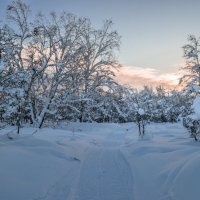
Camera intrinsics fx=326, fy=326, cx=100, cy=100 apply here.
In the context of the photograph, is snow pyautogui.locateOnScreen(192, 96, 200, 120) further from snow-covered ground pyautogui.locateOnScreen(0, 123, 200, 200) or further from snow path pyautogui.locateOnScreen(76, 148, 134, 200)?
snow path pyautogui.locateOnScreen(76, 148, 134, 200)

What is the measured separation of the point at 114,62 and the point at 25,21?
1217 cm

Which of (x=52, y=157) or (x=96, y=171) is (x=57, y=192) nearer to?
(x=96, y=171)

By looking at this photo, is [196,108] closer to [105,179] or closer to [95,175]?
[95,175]

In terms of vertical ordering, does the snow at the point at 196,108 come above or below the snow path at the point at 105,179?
above

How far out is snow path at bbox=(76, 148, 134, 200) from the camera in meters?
8.04

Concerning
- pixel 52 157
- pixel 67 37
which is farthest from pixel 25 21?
pixel 52 157

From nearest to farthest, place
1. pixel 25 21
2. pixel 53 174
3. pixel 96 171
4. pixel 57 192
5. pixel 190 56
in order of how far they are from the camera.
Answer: pixel 57 192 < pixel 53 174 < pixel 96 171 < pixel 25 21 < pixel 190 56

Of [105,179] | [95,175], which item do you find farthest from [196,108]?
[105,179]

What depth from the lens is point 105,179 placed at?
9828 millimetres

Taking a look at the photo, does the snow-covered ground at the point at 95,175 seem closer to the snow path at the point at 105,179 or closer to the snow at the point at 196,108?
the snow path at the point at 105,179

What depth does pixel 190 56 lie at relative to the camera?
3431 cm

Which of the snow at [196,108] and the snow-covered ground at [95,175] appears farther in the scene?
the snow at [196,108]

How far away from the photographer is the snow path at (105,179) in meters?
8.04

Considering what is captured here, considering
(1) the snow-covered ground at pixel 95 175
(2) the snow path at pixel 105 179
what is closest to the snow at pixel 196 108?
(1) the snow-covered ground at pixel 95 175
